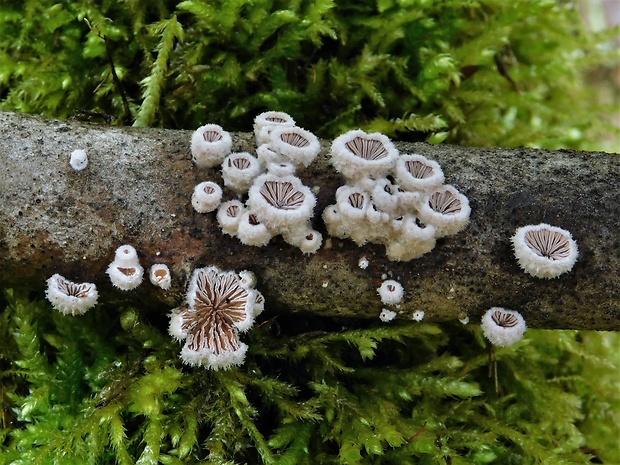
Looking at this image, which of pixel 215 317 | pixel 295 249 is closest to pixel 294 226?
pixel 295 249

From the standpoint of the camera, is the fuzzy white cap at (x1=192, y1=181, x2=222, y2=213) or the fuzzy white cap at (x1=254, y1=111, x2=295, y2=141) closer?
the fuzzy white cap at (x1=192, y1=181, x2=222, y2=213)

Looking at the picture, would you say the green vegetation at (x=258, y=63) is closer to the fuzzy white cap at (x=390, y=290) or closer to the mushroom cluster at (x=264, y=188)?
the mushroom cluster at (x=264, y=188)

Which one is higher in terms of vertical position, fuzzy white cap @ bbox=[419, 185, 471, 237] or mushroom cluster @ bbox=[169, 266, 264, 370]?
fuzzy white cap @ bbox=[419, 185, 471, 237]

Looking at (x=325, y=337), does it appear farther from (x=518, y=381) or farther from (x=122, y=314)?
(x=518, y=381)

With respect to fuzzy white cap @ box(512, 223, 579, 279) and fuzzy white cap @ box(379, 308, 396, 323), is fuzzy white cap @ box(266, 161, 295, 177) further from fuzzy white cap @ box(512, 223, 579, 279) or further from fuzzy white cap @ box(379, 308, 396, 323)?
fuzzy white cap @ box(512, 223, 579, 279)

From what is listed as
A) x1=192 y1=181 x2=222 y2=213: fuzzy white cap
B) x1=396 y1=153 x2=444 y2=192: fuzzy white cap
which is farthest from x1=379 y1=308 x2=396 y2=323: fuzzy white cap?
x1=192 y1=181 x2=222 y2=213: fuzzy white cap

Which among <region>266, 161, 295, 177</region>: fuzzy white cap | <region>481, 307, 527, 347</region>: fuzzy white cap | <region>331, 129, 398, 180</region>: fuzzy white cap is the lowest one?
<region>481, 307, 527, 347</region>: fuzzy white cap

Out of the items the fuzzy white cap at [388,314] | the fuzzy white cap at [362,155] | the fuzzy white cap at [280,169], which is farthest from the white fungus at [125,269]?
the fuzzy white cap at [388,314]
